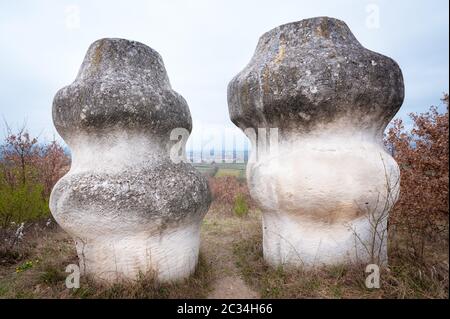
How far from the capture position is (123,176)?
2.98 m

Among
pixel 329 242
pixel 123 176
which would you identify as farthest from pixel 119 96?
pixel 329 242

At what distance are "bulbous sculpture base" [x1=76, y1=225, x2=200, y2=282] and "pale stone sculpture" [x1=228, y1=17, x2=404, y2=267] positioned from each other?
1.19m

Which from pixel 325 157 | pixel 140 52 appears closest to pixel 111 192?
pixel 140 52

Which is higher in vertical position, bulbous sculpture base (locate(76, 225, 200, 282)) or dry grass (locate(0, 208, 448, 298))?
bulbous sculpture base (locate(76, 225, 200, 282))

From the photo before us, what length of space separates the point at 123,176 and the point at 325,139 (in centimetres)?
213

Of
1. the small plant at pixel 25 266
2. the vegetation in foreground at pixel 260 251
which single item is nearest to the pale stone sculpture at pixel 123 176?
the vegetation in foreground at pixel 260 251

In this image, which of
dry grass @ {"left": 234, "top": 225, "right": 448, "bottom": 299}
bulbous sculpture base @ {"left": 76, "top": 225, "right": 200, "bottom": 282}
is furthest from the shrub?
dry grass @ {"left": 234, "top": 225, "right": 448, "bottom": 299}

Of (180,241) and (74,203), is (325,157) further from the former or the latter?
(74,203)

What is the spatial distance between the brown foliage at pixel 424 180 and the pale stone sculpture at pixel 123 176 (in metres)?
2.97

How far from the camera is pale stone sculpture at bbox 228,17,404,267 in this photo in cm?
300

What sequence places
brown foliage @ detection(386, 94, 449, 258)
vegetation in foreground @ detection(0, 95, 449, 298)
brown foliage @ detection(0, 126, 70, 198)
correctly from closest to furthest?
1. vegetation in foreground @ detection(0, 95, 449, 298)
2. brown foliage @ detection(386, 94, 449, 258)
3. brown foliage @ detection(0, 126, 70, 198)

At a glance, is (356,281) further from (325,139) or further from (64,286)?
(64,286)

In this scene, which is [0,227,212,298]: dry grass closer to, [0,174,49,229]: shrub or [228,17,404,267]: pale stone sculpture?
[228,17,404,267]: pale stone sculpture

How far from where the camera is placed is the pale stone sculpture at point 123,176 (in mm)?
2920
